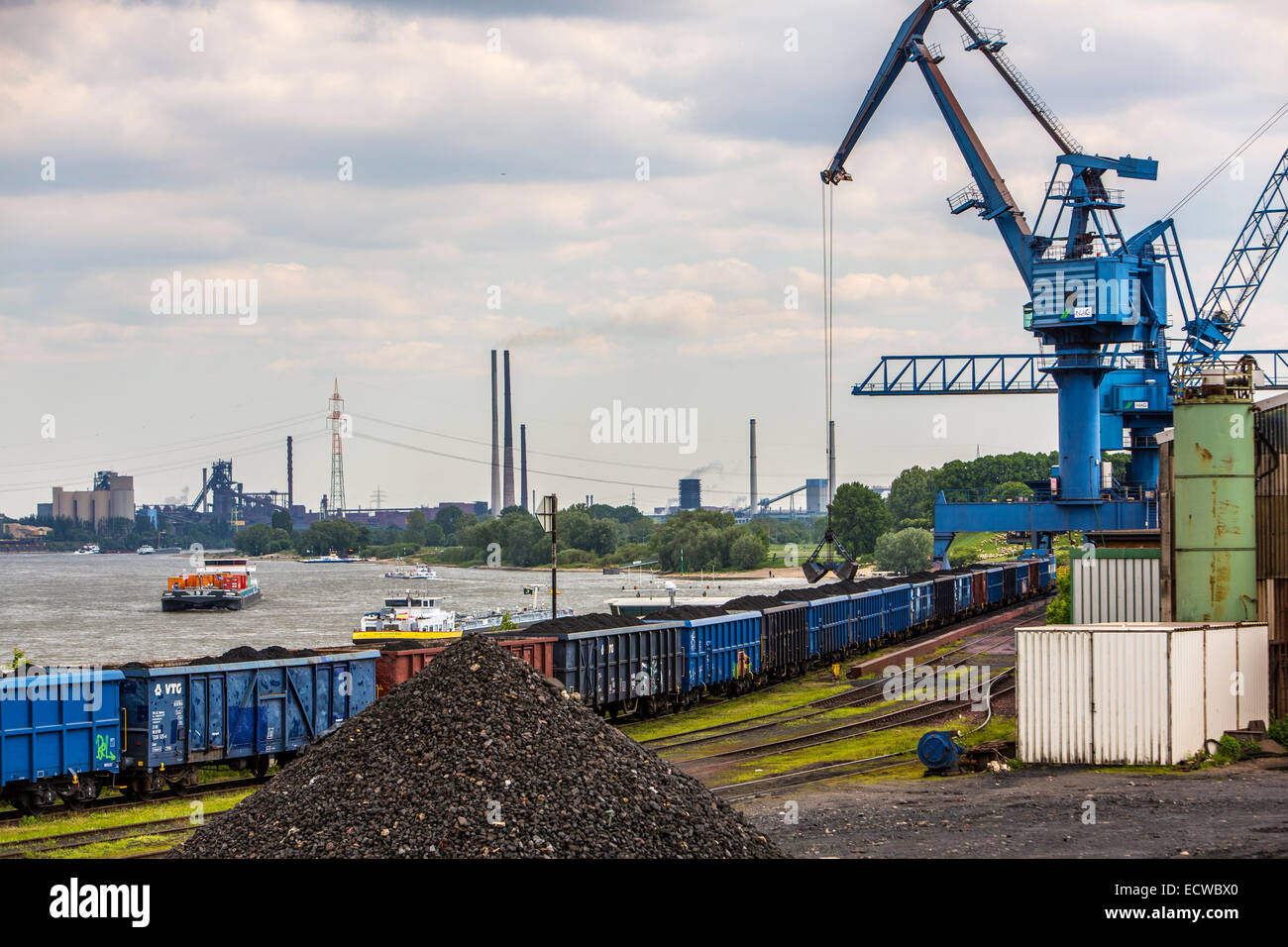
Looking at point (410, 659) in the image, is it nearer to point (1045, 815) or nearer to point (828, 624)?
point (1045, 815)

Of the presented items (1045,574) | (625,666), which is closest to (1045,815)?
(625,666)

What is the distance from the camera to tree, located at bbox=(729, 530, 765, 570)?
648 ft

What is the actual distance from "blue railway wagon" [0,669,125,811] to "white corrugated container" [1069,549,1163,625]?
948 inches

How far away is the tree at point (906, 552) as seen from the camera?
541 feet

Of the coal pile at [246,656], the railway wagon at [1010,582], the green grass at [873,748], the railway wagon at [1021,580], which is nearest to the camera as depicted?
the coal pile at [246,656]

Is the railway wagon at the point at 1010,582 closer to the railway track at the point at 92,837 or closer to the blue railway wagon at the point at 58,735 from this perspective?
the blue railway wagon at the point at 58,735

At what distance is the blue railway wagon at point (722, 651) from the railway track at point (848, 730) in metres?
5.93

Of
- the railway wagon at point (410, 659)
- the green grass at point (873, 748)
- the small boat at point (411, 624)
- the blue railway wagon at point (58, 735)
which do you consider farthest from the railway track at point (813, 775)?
the small boat at point (411, 624)

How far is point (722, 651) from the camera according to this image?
39.9m

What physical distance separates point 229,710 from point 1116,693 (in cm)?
1775

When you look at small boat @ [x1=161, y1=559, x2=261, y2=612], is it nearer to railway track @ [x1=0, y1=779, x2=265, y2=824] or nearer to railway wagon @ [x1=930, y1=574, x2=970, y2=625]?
railway wagon @ [x1=930, y1=574, x2=970, y2=625]

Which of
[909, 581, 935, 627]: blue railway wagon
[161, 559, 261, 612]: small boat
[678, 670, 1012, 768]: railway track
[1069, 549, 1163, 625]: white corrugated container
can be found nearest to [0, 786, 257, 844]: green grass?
[678, 670, 1012, 768]: railway track

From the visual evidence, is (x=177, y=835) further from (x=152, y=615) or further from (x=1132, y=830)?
(x=152, y=615)

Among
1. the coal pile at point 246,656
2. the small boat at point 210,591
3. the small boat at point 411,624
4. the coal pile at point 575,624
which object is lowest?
the small boat at point 210,591
